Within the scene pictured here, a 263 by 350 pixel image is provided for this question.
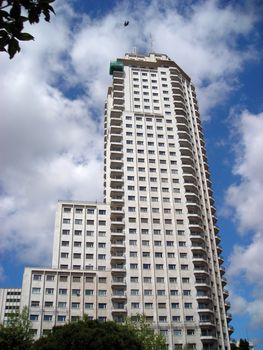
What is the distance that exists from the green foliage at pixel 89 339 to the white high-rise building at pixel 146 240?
34710 mm

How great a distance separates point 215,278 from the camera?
85.2 meters

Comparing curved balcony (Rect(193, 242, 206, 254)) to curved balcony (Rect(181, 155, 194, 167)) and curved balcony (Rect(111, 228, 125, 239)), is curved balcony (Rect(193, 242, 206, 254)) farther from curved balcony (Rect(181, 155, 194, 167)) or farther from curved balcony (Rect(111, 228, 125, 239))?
curved balcony (Rect(181, 155, 194, 167))

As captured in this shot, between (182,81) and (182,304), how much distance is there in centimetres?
6601

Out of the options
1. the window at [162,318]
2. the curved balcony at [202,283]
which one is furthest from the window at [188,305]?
the window at [162,318]

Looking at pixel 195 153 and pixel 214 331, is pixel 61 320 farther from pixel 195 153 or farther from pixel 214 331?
pixel 195 153

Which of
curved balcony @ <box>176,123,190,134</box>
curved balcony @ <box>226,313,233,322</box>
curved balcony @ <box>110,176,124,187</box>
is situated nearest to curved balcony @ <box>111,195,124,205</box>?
curved balcony @ <box>110,176,124,187</box>

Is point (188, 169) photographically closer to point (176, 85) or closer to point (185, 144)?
point (185, 144)

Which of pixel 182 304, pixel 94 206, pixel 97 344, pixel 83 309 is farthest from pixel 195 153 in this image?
pixel 97 344

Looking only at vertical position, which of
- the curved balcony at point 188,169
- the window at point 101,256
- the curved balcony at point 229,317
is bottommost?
the curved balcony at point 229,317

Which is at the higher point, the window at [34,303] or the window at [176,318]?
the window at [34,303]

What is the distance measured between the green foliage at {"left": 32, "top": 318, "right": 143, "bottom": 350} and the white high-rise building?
114 feet

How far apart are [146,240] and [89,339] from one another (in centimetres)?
4690

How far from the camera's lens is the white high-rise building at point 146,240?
7619 centimetres

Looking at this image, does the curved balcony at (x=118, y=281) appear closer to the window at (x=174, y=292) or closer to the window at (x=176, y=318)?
the window at (x=174, y=292)
